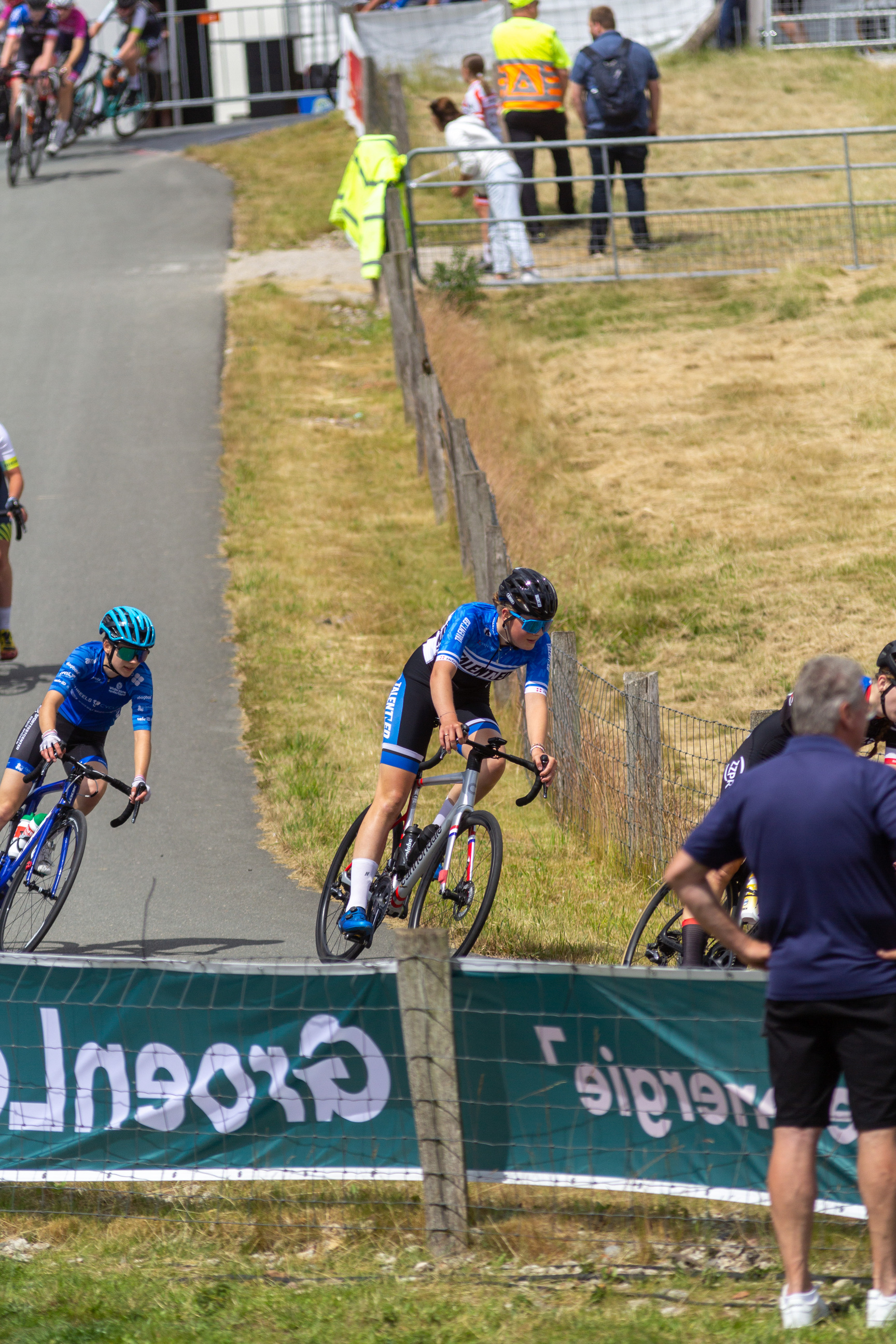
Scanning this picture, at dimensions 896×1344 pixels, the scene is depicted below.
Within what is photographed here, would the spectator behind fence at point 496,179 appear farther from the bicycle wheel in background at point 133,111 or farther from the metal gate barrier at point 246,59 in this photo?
the metal gate barrier at point 246,59

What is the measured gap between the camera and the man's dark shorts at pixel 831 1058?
13.9ft

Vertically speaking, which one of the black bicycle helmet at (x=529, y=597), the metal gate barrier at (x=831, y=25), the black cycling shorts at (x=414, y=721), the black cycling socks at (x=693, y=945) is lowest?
the black cycling socks at (x=693, y=945)

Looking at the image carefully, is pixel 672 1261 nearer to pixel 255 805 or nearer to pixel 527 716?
pixel 527 716

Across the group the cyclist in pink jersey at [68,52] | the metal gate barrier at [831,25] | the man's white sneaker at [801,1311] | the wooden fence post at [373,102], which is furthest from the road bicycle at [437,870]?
the metal gate barrier at [831,25]

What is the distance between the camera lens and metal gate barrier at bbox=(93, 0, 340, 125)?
3281 centimetres

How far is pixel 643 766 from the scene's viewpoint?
859 centimetres

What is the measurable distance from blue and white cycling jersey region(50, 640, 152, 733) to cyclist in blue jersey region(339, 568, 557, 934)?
1.35 m

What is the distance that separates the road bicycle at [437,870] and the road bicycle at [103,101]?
24.5 meters

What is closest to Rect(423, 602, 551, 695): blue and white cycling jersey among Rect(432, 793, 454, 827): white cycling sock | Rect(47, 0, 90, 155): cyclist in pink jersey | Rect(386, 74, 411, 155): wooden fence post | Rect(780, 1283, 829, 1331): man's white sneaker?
Rect(432, 793, 454, 827): white cycling sock

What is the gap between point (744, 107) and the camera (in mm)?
27719

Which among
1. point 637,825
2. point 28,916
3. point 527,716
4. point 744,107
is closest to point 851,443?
point 637,825

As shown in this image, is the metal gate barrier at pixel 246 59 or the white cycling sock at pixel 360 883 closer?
the white cycling sock at pixel 360 883

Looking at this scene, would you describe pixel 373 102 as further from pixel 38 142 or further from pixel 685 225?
pixel 38 142

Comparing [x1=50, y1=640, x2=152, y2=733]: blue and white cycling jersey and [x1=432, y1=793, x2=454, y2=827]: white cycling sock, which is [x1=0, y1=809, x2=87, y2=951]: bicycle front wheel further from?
[x1=432, y1=793, x2=454, y2=827]: white cycling sock
